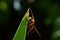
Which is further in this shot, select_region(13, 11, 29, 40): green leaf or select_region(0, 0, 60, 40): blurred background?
select_region(0, 0, 60, 40): blurred background

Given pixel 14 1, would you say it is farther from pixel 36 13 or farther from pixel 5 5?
pixel 36 13

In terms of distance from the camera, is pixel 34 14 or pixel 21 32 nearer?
pixel 21 32

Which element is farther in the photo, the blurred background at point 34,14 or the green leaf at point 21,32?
the blurred background at point 34,14

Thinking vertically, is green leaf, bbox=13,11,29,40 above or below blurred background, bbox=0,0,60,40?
below

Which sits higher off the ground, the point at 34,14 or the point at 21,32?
the point at 34,14

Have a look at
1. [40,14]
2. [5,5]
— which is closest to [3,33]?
[5,5]

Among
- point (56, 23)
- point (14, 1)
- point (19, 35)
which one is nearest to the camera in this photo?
point (19, 35)

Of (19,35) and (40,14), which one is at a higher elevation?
(40,14)

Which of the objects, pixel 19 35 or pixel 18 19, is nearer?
pixel 19 35
